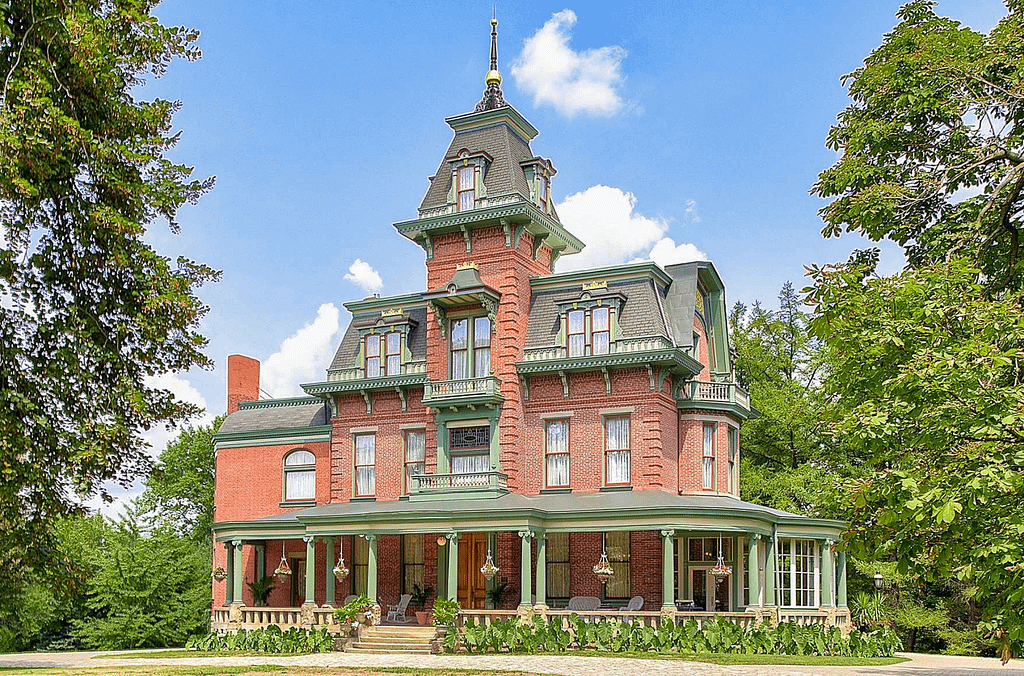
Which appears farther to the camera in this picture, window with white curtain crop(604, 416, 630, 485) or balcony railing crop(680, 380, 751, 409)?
balcony railing crop(680, 380, 751, 409)

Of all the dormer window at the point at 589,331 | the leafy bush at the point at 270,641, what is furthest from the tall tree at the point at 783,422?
the leafy bush at the point at 270,641

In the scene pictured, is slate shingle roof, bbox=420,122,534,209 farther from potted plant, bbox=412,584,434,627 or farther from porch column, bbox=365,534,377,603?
potted plant, bbox=412,584,434,627

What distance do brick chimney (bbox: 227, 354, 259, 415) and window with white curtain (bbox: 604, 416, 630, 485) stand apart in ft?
49.5

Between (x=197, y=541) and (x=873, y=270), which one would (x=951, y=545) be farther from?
(x=197, y=541)

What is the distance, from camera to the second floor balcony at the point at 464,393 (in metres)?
31.1

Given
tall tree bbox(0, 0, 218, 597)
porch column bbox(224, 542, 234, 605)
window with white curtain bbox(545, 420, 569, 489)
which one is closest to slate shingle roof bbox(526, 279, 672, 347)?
window with white curtain bbox(545, 420, 569, 489)

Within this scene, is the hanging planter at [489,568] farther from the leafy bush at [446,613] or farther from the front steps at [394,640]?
the front steps at [394,640]

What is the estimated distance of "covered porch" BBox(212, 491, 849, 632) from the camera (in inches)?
1082

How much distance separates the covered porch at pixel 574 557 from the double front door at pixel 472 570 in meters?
0.03

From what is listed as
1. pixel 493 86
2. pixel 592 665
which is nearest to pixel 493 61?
pixel 493 86

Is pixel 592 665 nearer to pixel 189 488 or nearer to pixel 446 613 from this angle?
pixel 446 613

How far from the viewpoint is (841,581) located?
30438 millimetres

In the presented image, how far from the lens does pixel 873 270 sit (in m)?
11.9

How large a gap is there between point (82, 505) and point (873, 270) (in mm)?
10569
